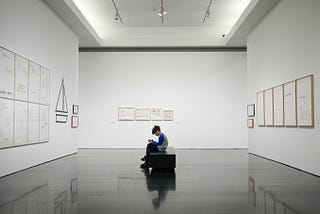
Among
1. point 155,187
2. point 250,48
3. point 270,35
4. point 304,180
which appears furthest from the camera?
point 250,48

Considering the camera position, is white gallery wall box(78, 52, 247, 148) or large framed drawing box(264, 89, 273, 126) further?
white gallery wall box(78, 52, 247, 148)

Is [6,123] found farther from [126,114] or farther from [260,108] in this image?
[126,114]

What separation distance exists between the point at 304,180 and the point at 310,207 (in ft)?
8.38

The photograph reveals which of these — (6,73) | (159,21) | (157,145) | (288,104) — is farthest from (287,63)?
(6,73)

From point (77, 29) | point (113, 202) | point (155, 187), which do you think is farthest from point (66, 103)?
point (113, 202)

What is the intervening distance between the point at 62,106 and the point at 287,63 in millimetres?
7998

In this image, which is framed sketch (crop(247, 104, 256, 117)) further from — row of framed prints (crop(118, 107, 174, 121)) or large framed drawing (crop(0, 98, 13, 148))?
large framed drawing (crop(0, 98, 13, 148))

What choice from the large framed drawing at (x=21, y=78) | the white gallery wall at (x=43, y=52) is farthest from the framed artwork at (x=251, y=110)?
the large framed drawing at (x=21, y=78)

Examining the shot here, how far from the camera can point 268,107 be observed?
11.4m

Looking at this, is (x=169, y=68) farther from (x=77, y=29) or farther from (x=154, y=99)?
(x=77, y=29)

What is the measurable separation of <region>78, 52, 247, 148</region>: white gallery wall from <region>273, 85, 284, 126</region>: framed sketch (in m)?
5.93

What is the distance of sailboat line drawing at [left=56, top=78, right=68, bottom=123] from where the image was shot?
37.6 ft

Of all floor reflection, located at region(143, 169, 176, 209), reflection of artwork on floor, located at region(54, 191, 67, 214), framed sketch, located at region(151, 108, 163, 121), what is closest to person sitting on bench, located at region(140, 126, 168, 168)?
floor reflection, located at region(143, 169, 176, 209)

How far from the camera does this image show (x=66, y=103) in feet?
40.8
